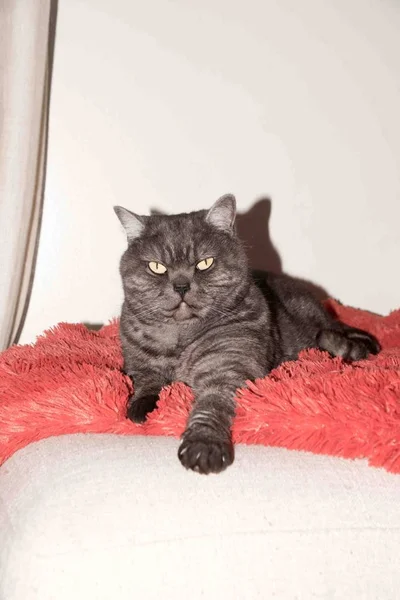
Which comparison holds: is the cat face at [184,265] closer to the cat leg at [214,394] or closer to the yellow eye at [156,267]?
the yellow eye at [156,267]

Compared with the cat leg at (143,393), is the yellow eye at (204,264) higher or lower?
higher

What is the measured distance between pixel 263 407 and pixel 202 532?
288mm

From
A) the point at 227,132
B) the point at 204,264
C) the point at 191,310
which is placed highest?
the point at 227,132

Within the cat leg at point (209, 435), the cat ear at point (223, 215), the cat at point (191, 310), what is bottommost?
the cat leg at point (209, 435)

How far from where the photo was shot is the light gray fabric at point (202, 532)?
884mm

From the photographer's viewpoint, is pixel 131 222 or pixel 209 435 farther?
pixel 131 222

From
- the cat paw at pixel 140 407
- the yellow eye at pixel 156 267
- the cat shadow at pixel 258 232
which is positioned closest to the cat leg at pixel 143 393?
the cat paw at pixel 140 407

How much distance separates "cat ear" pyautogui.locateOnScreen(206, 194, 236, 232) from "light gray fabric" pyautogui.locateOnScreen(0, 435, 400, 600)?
0.71m

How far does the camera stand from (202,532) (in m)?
0.91

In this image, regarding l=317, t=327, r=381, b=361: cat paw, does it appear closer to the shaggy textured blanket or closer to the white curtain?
the shaggy textured blanket

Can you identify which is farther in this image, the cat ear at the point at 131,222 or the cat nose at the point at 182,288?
the cat ear at the point at 131,222

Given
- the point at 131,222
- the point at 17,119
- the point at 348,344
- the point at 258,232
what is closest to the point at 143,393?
the point at 131,222

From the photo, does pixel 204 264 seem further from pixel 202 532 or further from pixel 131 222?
pixel 202 532

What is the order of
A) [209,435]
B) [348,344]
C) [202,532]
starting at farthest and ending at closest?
[348,344] < [209,435] < [202,532]
